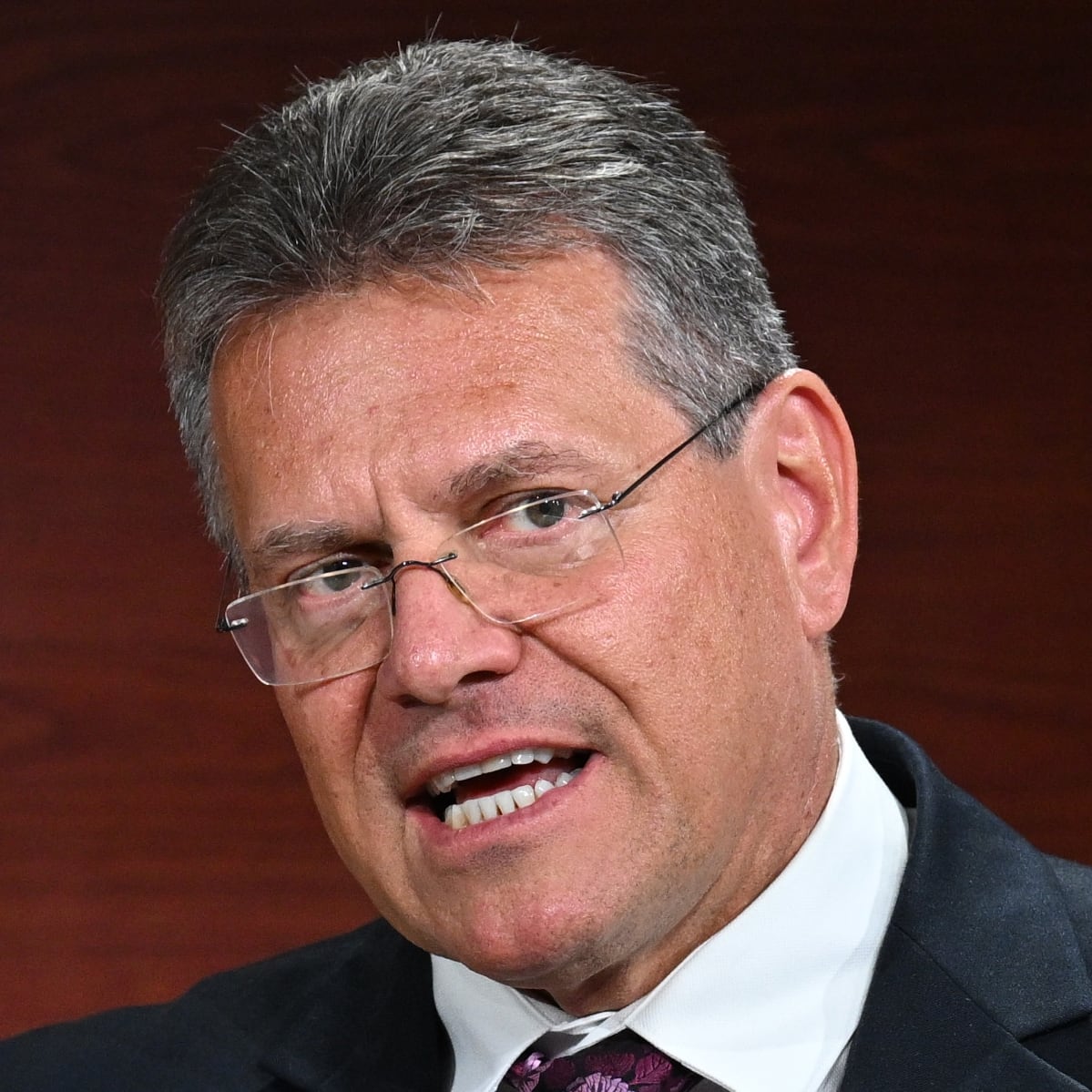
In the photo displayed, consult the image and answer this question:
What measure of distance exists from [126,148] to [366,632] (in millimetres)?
1127

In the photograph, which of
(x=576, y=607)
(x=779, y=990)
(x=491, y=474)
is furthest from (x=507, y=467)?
(x=779, y=990)

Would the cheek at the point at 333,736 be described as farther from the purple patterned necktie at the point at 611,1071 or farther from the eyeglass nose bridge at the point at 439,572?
the purple patterned necktie at the point at 611,1071

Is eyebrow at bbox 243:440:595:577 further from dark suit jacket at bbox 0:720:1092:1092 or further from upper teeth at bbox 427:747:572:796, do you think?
dark suit jacket at bbox 0:720:1092:1092

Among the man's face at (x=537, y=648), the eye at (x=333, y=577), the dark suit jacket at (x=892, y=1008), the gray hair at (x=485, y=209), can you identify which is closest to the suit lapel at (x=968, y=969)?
the dark suit jacket at (x=892, y=1008)

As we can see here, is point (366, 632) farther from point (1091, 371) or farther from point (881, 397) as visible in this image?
point (1091, 371)

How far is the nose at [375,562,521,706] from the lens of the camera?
63.6 inches

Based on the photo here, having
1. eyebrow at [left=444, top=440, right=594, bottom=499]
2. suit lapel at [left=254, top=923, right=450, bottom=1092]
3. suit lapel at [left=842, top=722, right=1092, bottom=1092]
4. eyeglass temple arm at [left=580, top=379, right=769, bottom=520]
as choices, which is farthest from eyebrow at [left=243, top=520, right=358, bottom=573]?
suit lapel at [left=842, top=722, right=1092, bottom=1092]

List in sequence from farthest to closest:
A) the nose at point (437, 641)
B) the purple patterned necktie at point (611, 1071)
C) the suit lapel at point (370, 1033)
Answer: the suit lapel at point (370, 1033) → the purple patterned necktie at point (611, 1071) → the nose at point (437, 641)

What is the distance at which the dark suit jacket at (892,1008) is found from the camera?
1.65 meters

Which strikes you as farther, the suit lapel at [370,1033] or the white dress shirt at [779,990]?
the suit lapel at [370,1033]

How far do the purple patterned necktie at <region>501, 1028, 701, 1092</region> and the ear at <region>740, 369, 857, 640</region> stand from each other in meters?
0.43

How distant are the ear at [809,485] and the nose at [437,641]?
0.33m

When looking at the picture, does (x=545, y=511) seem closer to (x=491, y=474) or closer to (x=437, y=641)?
(x=491, y=474)

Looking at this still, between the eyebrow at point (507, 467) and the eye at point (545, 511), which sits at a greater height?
the eyebrow at point (507, 467)
